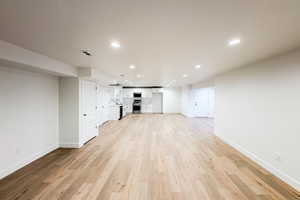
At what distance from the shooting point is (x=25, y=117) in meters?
2.96

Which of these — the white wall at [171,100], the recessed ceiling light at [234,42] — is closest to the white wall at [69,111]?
the recessed ceiling light at [234,42]

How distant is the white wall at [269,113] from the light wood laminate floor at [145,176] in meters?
0.30

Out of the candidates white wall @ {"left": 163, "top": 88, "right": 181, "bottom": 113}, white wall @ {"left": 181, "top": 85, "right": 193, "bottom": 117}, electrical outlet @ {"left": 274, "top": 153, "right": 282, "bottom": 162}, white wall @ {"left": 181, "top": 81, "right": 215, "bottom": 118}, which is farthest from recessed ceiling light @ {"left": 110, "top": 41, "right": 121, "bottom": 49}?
white wall @ {"left": 163, "top": 88, "right": 181, "bottom": 113}

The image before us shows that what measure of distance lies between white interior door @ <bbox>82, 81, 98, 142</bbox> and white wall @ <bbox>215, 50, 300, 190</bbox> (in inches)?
187

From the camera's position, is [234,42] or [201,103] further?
[201,103]

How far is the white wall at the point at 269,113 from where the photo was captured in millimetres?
2277

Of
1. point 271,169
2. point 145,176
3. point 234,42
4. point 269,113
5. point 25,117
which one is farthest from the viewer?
point 25,117

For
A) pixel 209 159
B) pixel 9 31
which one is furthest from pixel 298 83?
pixel 9 31

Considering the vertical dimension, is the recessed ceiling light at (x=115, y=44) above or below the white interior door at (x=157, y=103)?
above

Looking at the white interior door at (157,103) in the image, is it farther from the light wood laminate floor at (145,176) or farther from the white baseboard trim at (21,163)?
the white baseboard trim at (21,163)

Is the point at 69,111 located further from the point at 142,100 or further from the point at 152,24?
the point at 142,100

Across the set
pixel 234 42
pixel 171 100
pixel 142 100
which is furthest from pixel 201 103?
pixel 234 42

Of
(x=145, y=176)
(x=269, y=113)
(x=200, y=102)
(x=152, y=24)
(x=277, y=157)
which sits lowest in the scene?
(x=145, y=176)

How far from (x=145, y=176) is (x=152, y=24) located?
2584 millimetres
